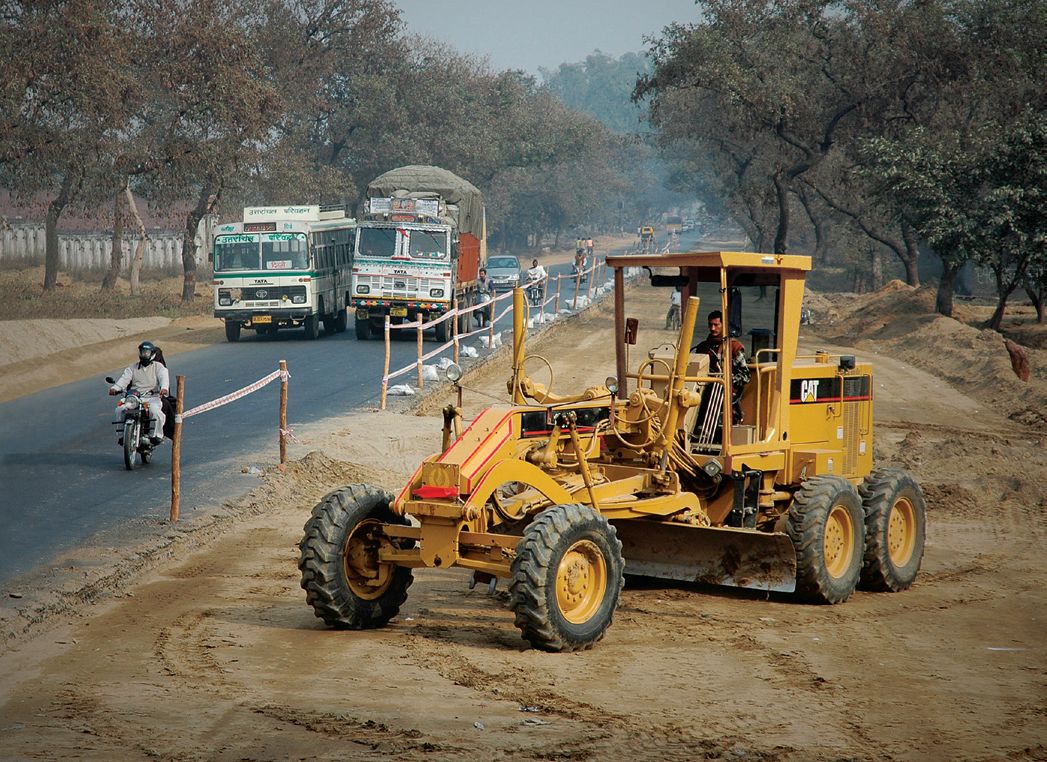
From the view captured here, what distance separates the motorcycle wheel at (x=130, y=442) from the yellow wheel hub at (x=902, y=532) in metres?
9.39

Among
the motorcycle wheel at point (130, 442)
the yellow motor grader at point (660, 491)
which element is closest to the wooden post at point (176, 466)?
the motorcycle wheel at point (130, 442)

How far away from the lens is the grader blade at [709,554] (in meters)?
10.0

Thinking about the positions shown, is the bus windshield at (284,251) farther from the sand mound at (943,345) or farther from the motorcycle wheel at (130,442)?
the motorcycle wheel at (130,442)

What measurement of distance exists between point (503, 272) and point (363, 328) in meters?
22.0

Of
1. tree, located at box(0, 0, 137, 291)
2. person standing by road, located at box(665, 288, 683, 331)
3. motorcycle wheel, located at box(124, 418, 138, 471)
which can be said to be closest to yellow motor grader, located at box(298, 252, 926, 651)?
person standing by road, located at box(665, 288, 683, 331)

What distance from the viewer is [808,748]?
22.2 feet

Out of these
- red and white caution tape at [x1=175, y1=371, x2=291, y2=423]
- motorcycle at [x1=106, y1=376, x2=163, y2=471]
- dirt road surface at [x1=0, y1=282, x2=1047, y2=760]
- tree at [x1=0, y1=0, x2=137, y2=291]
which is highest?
tree at [x1=0, y1=0, x2=137, y2=291]

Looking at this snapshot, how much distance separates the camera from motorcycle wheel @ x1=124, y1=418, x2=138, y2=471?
15.9 metres

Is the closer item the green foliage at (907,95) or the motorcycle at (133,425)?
the motorcycle at (133,425)

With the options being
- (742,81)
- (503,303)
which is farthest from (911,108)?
(503,303)

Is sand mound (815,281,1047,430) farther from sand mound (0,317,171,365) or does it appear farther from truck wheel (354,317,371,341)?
sand mound (0,317,171,365)

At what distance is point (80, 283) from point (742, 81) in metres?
27.7

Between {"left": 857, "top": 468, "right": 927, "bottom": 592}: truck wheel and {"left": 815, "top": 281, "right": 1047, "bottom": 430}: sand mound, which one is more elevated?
{"left": 815, "top": 281, "right": 1047, "bottom": 430}: sand mound

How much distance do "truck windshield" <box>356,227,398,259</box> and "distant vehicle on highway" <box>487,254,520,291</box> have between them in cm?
1949
